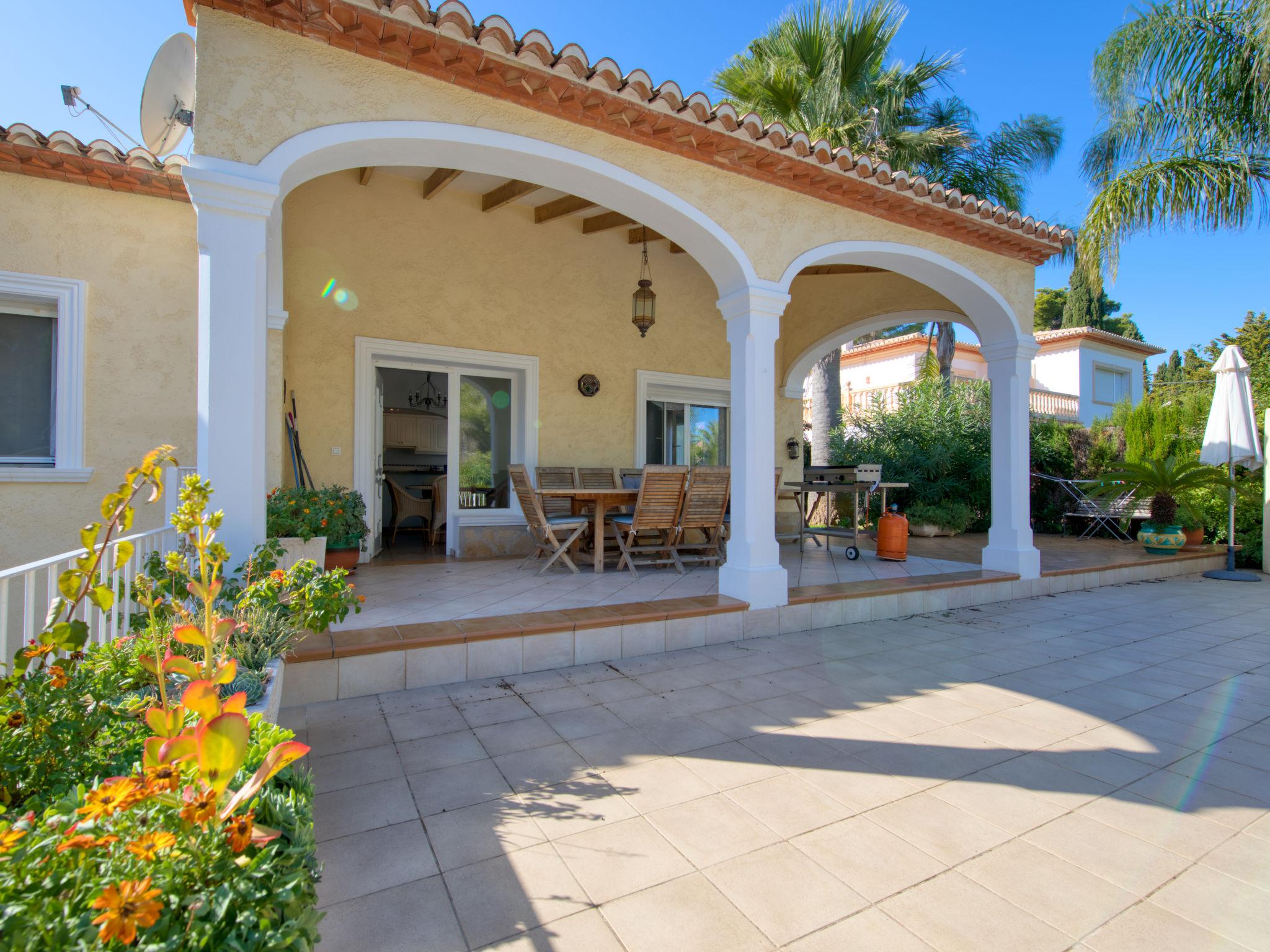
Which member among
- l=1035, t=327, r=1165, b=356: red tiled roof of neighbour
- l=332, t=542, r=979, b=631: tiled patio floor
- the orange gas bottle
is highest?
l=1035, t=327, r=1165, b=356: red tiled roof of neighbour

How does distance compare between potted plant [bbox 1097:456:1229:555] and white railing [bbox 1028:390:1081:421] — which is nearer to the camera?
potted plant [bbox 1097:456:1229:555]

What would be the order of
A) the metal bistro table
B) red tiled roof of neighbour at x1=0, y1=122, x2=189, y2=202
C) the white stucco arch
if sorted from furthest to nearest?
the metal bistro table, the white stucco arch, red tiled roof of neighbour at x1=0, y1=122, x2=189, y2=202

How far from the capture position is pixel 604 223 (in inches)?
286

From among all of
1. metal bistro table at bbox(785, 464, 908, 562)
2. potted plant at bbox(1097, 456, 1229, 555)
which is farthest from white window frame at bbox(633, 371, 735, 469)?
potted plant at bbox(1097, 456, 1229, 555)

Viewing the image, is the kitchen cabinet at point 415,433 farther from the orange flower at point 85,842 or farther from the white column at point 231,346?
the orange flower at point 85,842

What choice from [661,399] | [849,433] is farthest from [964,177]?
[661,399]

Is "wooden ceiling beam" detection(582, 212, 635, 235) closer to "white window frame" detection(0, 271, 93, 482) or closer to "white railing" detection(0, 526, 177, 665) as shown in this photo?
"white window frame" detection(0, 271, 93, 482)

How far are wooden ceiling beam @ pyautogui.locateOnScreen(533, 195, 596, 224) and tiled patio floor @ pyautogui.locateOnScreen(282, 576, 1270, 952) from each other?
470 cm

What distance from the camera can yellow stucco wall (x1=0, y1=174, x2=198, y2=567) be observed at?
4.35 metres

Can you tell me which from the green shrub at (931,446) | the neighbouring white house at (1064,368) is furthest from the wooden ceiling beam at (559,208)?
the neighbouring white house at (1064,368)

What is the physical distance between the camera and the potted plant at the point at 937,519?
10.2 meters

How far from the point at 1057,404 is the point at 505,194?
1823cm

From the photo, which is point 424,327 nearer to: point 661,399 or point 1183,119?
point 661,399

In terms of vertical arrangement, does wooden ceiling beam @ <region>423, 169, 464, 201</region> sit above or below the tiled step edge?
above
